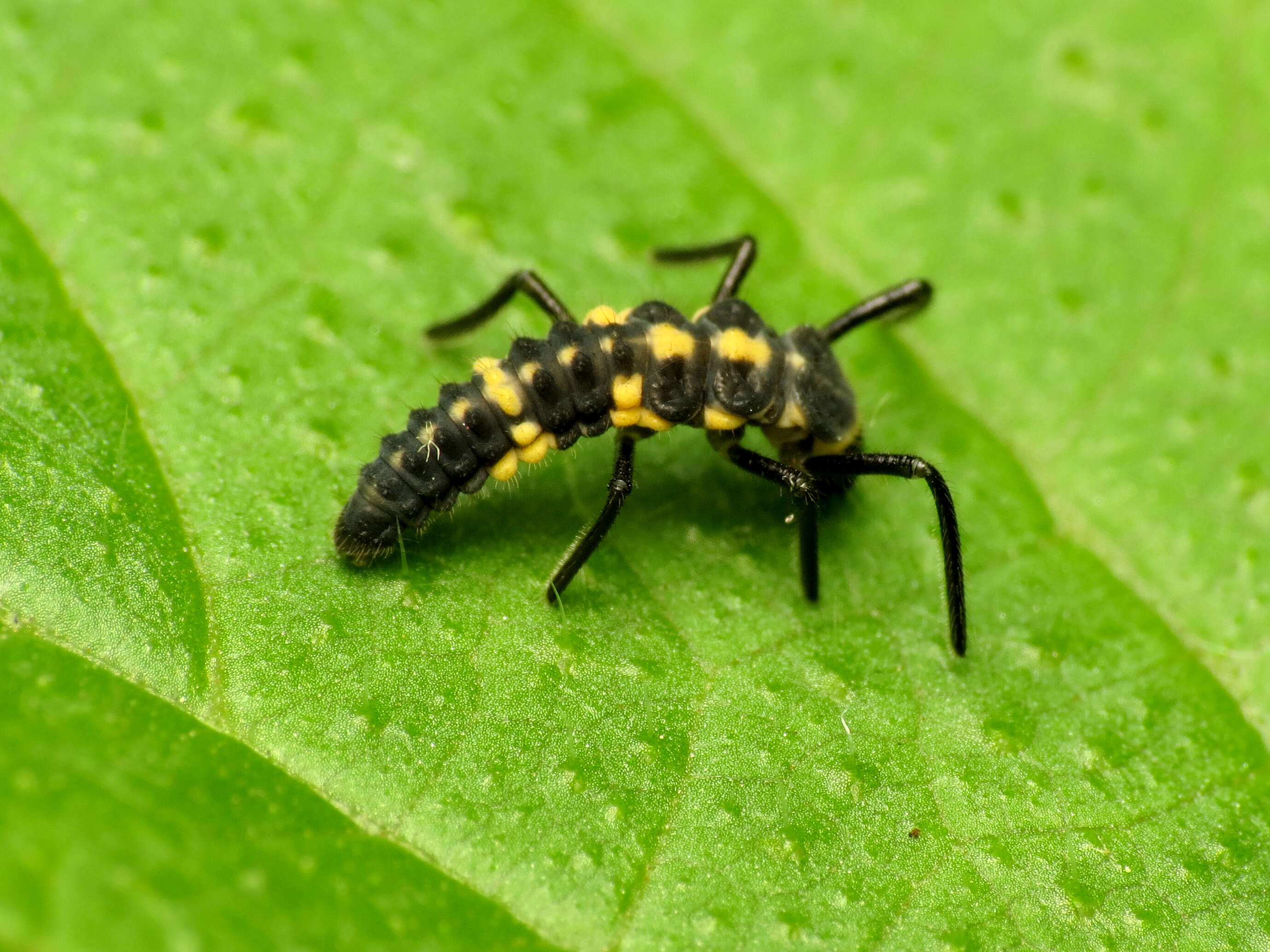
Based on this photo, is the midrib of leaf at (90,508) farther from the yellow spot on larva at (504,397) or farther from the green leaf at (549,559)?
the yellow spot on larva at (504,397)

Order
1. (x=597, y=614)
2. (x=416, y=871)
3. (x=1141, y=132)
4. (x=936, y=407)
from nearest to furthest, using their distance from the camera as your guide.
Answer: (x=416, y=871)
(x=597, y=614)
(x=936, y=407)
(x=1141, y=132)

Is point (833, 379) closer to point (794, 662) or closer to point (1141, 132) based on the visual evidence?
point (794, 662)

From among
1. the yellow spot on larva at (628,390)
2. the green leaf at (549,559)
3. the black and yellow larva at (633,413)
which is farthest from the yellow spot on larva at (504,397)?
the green leaf at (549,559)

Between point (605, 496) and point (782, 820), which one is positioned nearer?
point (782, 820)

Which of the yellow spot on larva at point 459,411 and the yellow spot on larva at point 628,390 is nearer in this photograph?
the yellow spot on larva at point 459,411

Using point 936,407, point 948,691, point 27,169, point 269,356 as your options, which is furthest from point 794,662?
point 27,169

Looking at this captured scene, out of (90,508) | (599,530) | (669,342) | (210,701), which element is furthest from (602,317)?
(210,701)

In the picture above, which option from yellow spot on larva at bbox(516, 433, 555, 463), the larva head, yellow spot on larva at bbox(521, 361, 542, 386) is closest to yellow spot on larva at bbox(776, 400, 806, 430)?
the larva head

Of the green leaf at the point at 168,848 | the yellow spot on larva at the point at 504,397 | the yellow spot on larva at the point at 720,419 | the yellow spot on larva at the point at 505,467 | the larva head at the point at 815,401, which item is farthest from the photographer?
the larva head at the point at 815,401
